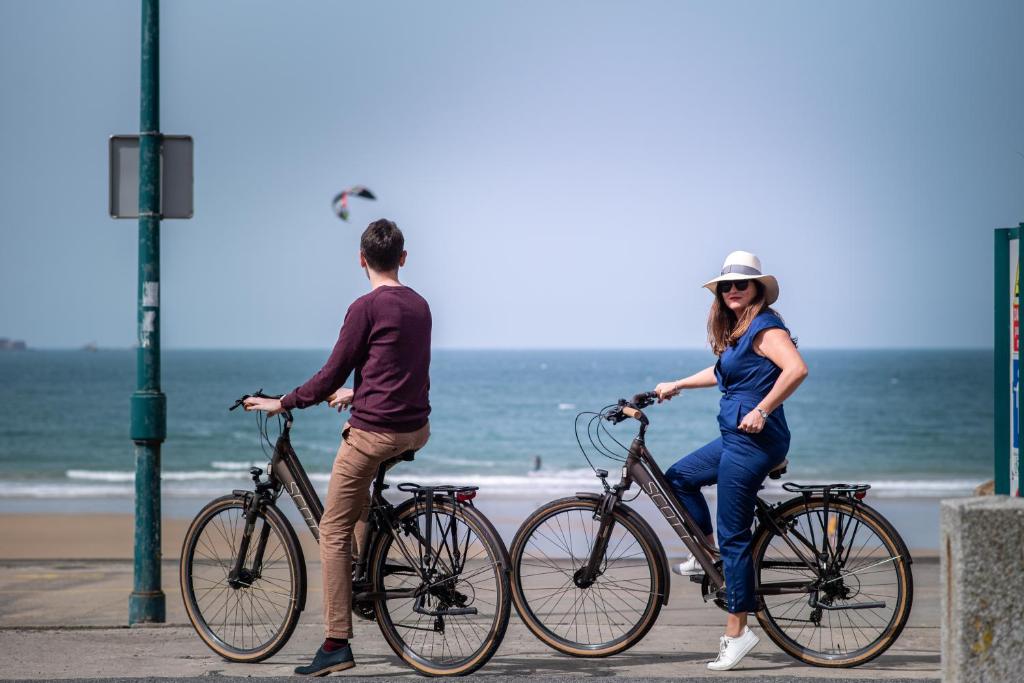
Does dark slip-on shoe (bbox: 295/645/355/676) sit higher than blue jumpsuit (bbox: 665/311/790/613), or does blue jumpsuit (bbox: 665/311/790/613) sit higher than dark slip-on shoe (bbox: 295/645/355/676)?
blue jumpsuit (bbox: 665/311/790/613)

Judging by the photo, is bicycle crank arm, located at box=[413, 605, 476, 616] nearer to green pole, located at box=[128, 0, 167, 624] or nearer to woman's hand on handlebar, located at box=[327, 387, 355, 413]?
woman's hand on handlebar, located at box=[327, 387, 355, 413]

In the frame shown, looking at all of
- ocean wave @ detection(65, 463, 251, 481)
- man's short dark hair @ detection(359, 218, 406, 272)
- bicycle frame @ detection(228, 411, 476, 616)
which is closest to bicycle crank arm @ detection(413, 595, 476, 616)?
bicycle frame @ detection(228, 411, 476, 616)

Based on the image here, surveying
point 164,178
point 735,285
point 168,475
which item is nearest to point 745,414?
point 735,285

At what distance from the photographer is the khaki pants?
5.09m

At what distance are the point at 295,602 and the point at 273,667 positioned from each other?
1.09 ft

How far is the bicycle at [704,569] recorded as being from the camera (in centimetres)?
528

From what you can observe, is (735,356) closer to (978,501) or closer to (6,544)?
(978,501)

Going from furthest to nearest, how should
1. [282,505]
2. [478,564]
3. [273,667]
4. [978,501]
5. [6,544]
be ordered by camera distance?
1. [282,505]
2. [6,544]
3. [273,667]
4. [478,564]
5. [978,501]

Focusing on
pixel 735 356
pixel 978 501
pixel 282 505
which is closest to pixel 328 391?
pixel 735 356

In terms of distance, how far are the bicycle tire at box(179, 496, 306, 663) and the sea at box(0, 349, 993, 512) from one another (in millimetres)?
16023

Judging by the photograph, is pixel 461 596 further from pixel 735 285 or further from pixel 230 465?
pixel 230 465

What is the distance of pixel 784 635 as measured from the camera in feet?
17.9

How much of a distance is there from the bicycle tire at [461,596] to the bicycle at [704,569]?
40 cm

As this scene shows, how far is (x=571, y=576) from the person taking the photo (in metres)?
5.61
